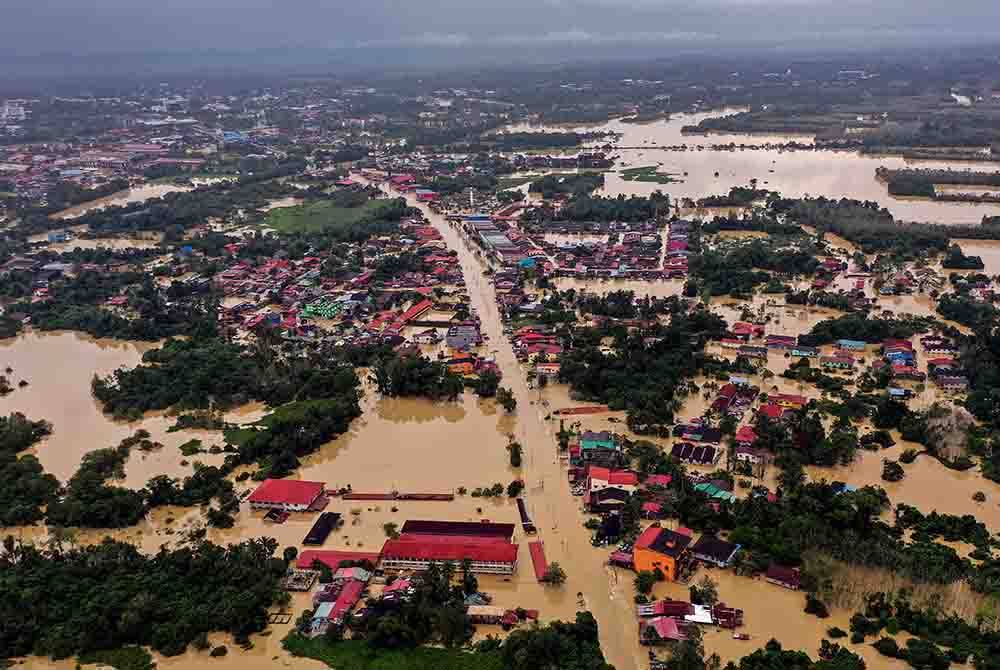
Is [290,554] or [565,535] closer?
[290,554]

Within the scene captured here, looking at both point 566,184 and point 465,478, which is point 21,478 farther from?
point 566,184

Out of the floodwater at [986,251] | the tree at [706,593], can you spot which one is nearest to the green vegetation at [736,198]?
the floodwater at [986,251]

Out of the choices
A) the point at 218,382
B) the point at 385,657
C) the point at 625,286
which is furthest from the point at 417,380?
the point at 625,286

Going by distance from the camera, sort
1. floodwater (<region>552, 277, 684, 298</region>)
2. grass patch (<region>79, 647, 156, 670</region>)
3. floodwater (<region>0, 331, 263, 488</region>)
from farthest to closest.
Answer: floodwater (<region>552, 277, 684, 298</region>), floodwater (<region>0, 331, 263, 488</region>), grass patch (<region>79, 647, 156, 670</region>)

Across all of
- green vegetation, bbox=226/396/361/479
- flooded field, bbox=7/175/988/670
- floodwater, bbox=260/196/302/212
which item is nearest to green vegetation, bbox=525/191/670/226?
flooded field, bbox=7/175/988/670

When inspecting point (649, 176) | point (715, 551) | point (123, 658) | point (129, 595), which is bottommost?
point (123, 658)

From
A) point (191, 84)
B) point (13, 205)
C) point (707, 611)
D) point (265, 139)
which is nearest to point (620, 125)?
point (265, 139)

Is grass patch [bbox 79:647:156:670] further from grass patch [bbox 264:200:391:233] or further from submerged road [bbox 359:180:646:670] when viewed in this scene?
grass patch [bbox 264:200:391:233]
